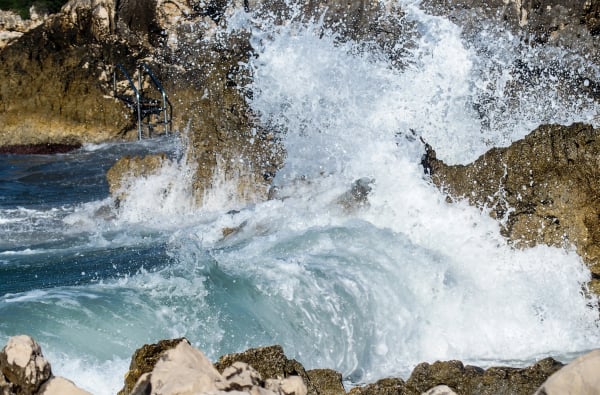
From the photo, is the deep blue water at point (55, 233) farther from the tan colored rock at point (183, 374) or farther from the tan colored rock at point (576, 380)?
the tan colored rock at point (576, 380)

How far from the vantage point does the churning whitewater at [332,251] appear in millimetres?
5688

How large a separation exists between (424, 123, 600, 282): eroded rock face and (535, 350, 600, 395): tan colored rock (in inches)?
160

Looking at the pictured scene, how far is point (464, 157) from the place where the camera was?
8.04 m

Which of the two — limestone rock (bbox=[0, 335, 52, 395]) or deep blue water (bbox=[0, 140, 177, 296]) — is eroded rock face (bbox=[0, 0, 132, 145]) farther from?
limestone rock (bbox=[0, 335, 52, 395])

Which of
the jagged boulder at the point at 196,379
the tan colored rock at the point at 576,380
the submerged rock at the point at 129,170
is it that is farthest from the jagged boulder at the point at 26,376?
the submerged rock at the point at 129,170

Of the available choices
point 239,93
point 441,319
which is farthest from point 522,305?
point 239,93

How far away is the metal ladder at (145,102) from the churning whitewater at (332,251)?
8.60 meters

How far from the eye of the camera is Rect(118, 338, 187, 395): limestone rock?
3.82 meters

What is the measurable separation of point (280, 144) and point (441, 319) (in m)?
3.49

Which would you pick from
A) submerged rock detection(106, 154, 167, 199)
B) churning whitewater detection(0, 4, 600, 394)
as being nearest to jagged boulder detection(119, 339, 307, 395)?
churning whitewater detection(0, 4, 600, 394)

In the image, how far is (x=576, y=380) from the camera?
8.77 ft

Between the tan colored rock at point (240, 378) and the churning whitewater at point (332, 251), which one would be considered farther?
the churning whitewater at point (332, 251)

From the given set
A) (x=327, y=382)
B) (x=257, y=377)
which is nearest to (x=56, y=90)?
(x=327, y=382)

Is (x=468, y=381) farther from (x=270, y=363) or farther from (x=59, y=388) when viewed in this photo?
(x=59, y=388)
